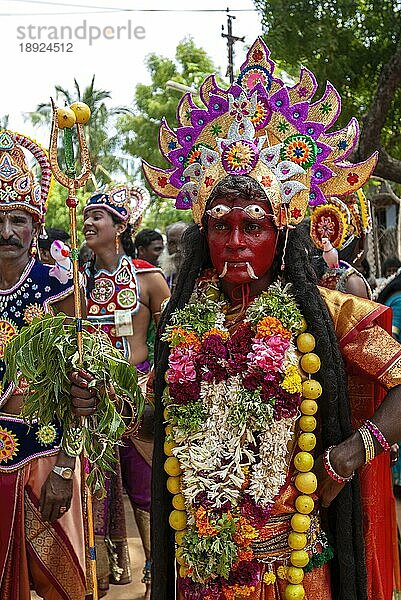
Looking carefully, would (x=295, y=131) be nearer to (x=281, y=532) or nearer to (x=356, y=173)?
(x=356, y=173)

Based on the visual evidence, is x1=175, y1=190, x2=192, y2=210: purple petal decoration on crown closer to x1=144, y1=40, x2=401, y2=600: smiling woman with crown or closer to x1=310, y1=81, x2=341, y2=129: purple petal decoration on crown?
x1=144, y1=40, x2=401, y2=600: smiling woman with crown

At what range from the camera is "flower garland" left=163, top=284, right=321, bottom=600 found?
2541 mm

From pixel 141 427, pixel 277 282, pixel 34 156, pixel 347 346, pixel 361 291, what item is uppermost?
pixel 34 156

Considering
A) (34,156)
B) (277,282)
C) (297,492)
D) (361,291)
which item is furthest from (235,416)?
(361,291)

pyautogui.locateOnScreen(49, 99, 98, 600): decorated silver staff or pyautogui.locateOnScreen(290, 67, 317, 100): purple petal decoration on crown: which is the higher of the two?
pyautogui.locateOnScreen(290, 67, 317, 100): purple petal decoration on crown

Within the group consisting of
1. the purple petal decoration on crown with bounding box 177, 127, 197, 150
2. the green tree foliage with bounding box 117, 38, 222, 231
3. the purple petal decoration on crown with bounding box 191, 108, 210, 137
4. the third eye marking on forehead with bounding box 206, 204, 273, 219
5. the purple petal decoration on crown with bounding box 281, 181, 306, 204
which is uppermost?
the green tree foliage with bounding box 117, 38, 222, 231

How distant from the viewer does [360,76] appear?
12.5 m

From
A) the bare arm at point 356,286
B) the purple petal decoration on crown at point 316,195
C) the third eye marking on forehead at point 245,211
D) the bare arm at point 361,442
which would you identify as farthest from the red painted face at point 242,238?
the bare arm at point 356,286

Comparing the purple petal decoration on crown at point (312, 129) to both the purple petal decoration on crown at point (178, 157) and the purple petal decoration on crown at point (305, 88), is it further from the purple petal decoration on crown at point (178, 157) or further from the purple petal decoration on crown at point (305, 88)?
the purple petal decoration on crown at point (178, 157)

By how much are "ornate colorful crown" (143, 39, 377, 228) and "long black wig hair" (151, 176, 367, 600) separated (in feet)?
0.27

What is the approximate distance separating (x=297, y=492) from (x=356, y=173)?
3.77 ft

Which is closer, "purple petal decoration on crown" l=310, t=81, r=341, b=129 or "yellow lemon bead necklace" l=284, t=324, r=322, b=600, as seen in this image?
"yellow lemon bead necklace" l=284, t=324, r=322, b=600

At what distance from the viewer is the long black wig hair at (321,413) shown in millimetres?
2625

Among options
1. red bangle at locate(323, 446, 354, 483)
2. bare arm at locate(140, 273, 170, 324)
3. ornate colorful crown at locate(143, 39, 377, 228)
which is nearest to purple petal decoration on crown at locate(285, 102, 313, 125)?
ornate colorful crown at locate(143, 39, 377, 228)
